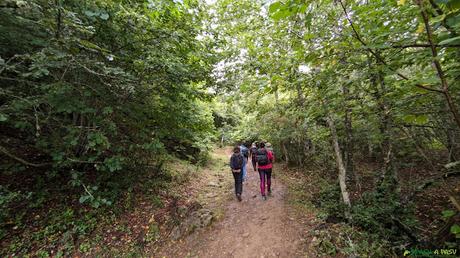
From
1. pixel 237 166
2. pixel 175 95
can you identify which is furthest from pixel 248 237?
pixel 175 95

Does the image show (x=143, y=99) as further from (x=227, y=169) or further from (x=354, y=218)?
(x=227, y=169)

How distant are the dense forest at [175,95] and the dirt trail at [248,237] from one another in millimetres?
732

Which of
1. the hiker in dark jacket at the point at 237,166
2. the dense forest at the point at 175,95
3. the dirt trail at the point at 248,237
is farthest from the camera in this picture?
the hiker in dark jacket at the point at 237,166

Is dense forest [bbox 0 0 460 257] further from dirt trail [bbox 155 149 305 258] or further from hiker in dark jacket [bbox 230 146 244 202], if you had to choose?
hiker in dark jacket [bbox 230 146 244 202]

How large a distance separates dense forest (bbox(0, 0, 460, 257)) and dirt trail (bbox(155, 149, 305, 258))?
0.73 metres

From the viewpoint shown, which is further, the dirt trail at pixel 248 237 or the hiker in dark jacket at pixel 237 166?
the hiker in dark jacket at pixel 237 166

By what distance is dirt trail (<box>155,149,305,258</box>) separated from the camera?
14.2 feet

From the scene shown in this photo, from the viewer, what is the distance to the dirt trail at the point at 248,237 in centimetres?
434

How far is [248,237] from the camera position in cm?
477

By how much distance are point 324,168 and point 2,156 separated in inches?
467

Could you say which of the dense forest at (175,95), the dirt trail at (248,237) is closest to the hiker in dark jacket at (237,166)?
the dirt trail at (248,237)

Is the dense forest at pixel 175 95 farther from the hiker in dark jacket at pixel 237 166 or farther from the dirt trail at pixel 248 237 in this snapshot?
the hiker in dark jacket at pixel 237 166

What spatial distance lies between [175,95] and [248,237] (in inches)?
171

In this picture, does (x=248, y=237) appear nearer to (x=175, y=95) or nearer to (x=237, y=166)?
(x=237, y=166)
